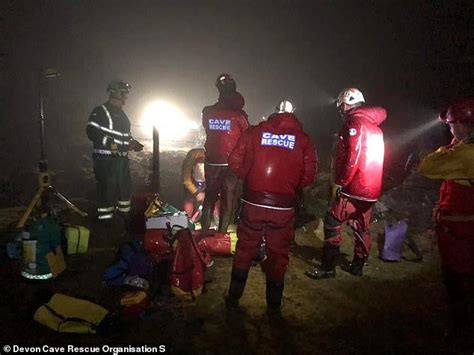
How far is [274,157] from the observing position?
12.9 ft

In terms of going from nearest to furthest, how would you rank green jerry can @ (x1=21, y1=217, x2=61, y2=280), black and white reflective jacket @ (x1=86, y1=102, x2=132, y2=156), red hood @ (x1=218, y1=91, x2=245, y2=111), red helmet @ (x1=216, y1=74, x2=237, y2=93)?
green jerry can @ (x1=21, y1=217, x2=61, y2=280) → red helmet @ (x1=216, y1=74, x2=237, y2=93) → red hood @ (x1=218, y1=91, x2=245, y2=111) → black and white reflective jacket @ (x1=86, y1=102, x2=132, y2=156)

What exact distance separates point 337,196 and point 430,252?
101 inches

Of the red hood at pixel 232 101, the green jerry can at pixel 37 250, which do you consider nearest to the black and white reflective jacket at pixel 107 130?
the red hood at pixel 232 101

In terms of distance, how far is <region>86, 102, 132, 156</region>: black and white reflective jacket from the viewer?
640cm

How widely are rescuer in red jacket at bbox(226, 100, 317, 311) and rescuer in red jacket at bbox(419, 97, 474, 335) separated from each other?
1.21m

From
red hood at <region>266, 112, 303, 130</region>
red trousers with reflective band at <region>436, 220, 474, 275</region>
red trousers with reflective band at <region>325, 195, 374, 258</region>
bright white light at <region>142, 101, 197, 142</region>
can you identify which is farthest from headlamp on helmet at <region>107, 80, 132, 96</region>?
bright white light at <region>142, 101, 197, 142</region>

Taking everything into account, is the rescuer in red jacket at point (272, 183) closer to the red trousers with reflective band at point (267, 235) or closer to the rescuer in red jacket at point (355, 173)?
the red trousers with reflective band at point (267, 235)

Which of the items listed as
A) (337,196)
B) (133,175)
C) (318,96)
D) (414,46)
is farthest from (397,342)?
(318,96)

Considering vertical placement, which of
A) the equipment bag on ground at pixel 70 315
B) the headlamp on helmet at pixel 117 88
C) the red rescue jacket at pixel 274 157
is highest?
the headlamp on helmet at pixel 117 88

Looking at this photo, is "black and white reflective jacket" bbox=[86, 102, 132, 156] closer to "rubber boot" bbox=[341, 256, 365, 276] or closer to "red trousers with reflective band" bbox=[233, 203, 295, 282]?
"red trousers with reflective band" bbox=[233, 203, 295, 282]

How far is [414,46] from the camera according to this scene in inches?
629

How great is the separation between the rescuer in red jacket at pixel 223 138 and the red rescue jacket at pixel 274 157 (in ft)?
6.17

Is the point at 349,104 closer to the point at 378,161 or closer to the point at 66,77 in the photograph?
the point at 378,161

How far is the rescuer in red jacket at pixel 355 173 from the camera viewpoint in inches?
189
